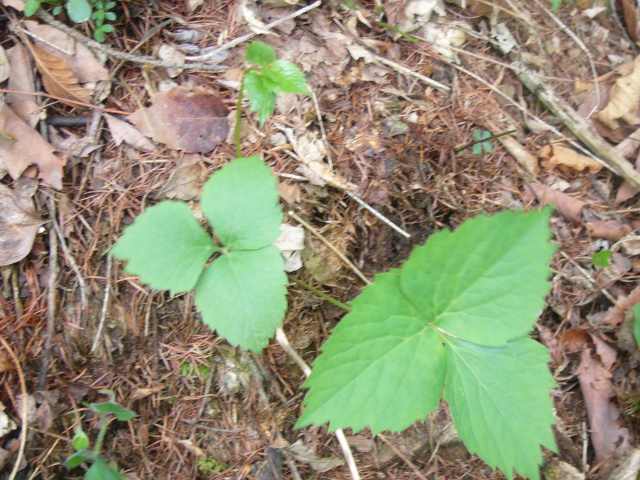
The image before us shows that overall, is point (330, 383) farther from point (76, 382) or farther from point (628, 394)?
point (628, 394)

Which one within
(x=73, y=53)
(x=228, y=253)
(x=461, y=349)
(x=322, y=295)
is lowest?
(x=322, y=295)

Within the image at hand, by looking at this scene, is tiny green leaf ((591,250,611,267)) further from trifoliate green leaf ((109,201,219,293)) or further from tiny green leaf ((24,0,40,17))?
tiny green leaf ((24,0,40,17))

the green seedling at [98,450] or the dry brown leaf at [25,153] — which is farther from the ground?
the dry brown leaf at [25,153]

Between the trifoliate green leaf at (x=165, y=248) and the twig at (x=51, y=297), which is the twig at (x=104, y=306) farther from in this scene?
the trifoliate green leaf at (x=165, y=248)

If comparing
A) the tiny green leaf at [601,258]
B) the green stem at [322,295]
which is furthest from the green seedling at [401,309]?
the tiny green leaf at [601,258]

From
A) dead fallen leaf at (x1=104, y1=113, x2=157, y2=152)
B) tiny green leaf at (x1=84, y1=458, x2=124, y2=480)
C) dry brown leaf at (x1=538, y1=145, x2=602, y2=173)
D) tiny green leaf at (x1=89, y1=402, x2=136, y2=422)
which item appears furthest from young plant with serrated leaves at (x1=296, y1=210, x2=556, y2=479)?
dead fallen leaf at (x1=104, y1=113, x2=157, y2=152)

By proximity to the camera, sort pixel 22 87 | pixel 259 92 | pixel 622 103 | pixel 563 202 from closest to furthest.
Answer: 1. pixel 259 92
2. pixel 22 87
3. pixel 563 202
4. pixel 622 103

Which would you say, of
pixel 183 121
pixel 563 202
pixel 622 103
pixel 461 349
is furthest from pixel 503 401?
pixel 622 103

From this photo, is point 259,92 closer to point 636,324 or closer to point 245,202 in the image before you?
point 245,202
